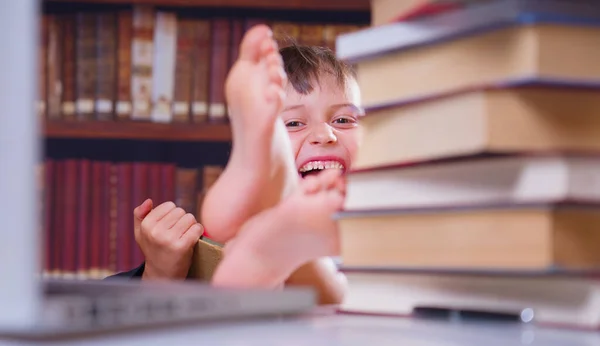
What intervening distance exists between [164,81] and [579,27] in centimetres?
155

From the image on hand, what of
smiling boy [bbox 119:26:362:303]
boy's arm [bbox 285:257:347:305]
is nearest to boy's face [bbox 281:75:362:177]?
boy's arm [bbox 285:257:347:305]

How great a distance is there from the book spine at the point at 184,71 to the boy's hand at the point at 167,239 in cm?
92

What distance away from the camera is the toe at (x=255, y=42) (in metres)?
0.60

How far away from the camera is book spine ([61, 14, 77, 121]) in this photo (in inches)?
78.0

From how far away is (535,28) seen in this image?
0.50 m

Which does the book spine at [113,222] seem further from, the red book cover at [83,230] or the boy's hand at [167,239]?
the boy's hand at [167,239]

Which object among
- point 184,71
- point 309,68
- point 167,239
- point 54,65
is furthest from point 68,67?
point 167,239

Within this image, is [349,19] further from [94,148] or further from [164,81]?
[94,148]

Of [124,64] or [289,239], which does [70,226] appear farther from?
[289,239]

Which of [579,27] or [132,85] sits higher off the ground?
[132,85]

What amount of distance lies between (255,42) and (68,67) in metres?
1.50

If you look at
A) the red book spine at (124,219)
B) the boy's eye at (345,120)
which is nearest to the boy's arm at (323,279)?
the boy's eye at (345,120)

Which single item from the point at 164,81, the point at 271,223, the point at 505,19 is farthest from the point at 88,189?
the point at 505,19

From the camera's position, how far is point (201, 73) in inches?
78.0
